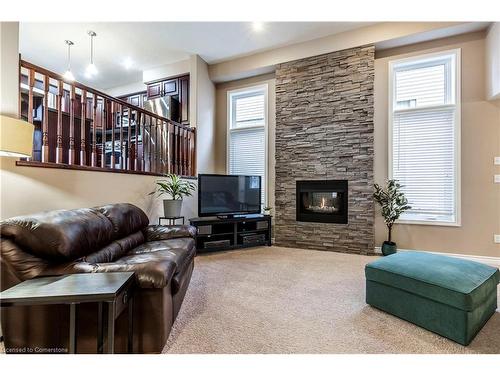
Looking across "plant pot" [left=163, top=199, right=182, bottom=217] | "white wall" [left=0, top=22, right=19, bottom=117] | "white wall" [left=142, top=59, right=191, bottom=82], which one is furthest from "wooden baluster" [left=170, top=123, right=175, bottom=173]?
"white wall" [left=0, top=22, right=19, bottom=117]

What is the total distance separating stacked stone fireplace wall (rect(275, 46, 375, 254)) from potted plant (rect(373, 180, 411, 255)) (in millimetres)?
177

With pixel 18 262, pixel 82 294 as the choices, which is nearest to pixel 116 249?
pixel 18 262

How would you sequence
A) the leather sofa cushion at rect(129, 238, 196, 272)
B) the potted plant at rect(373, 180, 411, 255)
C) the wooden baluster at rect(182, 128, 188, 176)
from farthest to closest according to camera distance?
the wooden baluster at rect(182, 128, 188, 176) → the potted plant at rect(373, 180, 411, 255) → the leather sofa cushion at rect(129, 238, 196, 272)

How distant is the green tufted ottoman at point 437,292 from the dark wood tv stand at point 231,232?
7.76ft

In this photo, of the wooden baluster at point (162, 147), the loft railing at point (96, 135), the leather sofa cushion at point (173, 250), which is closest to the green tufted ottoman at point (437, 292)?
the leather sofa cushion at point (173, 250)

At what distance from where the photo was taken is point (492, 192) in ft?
11.2

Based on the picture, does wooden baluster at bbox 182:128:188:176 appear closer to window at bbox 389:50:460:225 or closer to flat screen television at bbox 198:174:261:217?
flat screen television at bbox 198:174:261:217

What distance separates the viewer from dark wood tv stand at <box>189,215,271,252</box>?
3857 millimetres

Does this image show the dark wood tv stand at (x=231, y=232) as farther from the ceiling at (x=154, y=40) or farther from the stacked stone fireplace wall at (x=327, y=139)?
the ceiling at (x=154, y=40)

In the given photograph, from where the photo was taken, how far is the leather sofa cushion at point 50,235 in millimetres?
1504

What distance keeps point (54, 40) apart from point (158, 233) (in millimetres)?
4134
